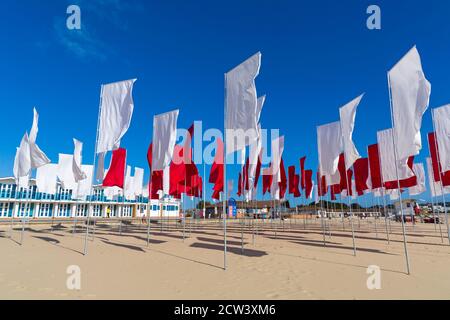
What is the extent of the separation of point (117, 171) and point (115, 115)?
19.2 feet

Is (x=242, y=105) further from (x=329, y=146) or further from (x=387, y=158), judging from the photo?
(x=387, y=158)

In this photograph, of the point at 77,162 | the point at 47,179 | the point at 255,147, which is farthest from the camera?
the point at 47,179

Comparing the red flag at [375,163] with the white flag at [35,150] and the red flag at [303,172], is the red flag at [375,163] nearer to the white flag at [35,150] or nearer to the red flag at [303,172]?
the red flag at [303,172]

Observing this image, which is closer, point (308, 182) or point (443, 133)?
point (443, 133)

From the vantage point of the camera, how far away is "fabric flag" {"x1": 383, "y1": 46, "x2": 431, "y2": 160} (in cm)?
785

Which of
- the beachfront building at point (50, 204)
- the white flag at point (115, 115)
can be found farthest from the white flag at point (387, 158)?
the beachfront building at point (50, 204)

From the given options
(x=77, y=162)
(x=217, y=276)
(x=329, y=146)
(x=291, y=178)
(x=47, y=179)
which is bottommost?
(x=217, y=276)

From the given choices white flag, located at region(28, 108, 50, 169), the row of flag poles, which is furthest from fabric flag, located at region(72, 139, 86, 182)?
white flag, located at region(28, 108, 50, 169)

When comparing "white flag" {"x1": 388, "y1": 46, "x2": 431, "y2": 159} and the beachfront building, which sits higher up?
"white flag" {"x1": 388, "y1": 46, "x2": 431, "y2": 159}

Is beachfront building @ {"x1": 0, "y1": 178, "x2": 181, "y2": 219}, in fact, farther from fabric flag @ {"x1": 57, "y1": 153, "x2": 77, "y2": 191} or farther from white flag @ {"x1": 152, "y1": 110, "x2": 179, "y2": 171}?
white flag @ {"x1": 152, "y1": 110, "x2": 179, "y2": 171}

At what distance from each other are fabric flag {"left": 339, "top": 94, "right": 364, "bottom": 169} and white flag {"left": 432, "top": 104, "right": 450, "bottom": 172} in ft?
16.9

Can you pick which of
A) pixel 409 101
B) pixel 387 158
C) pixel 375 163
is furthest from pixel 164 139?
pixel 375 163

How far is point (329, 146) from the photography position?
12852 mm

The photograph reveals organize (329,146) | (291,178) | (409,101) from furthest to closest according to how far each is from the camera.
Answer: (291,178) < (329,146) < (409,101)
